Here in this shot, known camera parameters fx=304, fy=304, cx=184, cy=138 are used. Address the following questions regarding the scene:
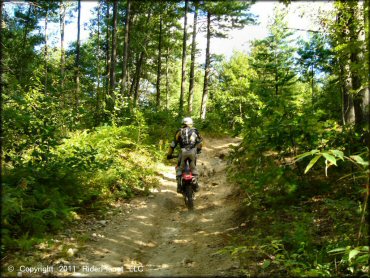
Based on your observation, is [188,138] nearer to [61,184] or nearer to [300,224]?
[61,184]

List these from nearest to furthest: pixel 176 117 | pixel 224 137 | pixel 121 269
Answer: pixel 121 269 → pixel 176 117 → pixel 224 137

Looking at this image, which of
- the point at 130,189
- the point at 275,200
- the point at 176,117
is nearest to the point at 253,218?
the point at 275,200

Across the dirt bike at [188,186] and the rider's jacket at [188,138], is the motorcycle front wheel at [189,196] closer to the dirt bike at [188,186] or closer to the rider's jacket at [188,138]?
the dirt bike at [188,186]

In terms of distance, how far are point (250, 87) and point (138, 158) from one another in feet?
59.4

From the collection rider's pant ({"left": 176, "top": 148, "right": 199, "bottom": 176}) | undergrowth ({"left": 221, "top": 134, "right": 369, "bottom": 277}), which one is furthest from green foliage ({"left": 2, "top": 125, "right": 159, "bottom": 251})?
undergrowth ({"left": 221, "top": 134, "right": 369, "bottom": 277})

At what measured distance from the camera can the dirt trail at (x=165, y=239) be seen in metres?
4.58

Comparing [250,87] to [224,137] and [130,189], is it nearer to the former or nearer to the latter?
[224,137]

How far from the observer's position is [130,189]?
345 inches

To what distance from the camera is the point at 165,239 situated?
6098 mm

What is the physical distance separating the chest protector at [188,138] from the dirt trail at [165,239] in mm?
1729

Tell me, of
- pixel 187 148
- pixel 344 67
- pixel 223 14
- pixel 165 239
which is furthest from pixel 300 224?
pixel 223 14

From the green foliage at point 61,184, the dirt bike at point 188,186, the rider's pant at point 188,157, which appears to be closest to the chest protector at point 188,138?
the rider's pant at point 188,157

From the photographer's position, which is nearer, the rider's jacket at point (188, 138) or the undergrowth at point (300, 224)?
the undergrowth at point (300, 224)

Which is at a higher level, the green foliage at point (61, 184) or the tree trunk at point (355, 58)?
the tree trunk at point (355, 58)
